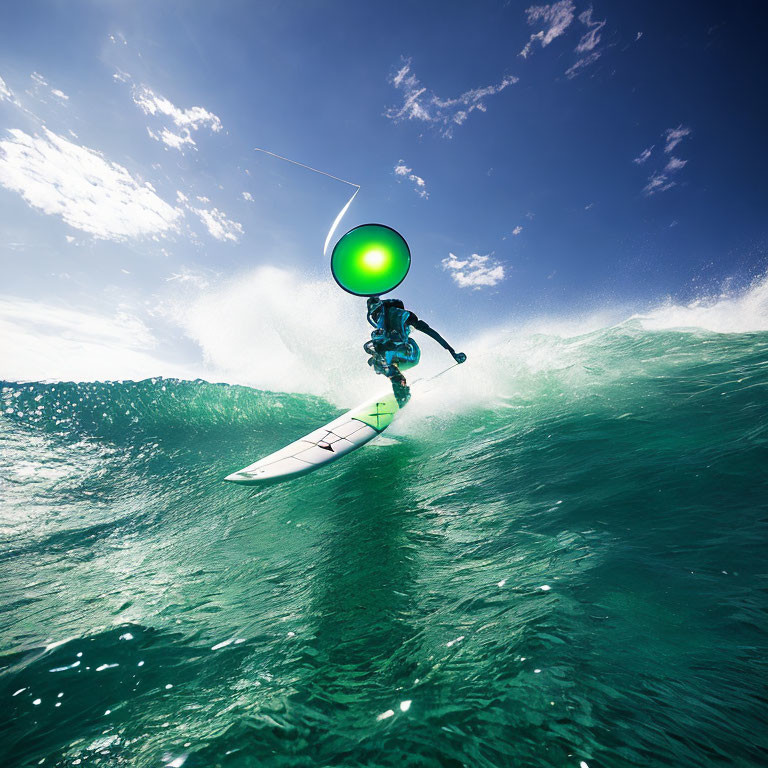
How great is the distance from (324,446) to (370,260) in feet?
13.9

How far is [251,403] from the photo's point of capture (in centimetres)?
1441

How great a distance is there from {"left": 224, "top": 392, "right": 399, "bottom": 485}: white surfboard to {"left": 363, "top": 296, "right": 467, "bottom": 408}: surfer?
1560 millimetres

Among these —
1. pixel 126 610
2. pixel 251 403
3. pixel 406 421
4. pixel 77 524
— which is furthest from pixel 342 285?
pixel 251 403

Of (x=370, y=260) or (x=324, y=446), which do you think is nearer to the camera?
(x=370, y=260)

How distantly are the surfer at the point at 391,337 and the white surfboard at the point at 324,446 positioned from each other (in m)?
1.56

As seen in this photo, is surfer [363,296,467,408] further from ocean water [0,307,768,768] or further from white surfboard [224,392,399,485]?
ocean water [0,307,768,768]

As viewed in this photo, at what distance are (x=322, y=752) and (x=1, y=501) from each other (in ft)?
34.8

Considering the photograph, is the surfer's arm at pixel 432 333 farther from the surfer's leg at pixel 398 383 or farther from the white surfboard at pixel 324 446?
the white surfboard at pixel 324 446

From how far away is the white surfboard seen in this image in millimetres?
6402

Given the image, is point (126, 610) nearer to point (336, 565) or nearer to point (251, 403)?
point (336, 565)

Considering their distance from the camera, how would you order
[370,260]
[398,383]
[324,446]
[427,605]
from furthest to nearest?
[398,383], [324,446], [370,260], [427,605]

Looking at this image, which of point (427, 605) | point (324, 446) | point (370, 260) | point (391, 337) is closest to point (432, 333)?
point (391, 337)

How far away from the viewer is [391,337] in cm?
752

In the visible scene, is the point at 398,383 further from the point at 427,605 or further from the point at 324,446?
the point at 427,605
